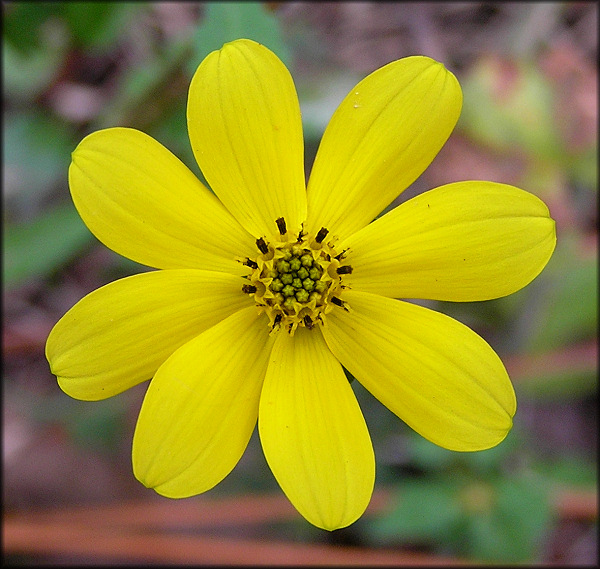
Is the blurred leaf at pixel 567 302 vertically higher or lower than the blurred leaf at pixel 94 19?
lower

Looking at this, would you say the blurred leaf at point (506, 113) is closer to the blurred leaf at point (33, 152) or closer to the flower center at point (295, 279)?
the blurred leaf at point (33, 152)

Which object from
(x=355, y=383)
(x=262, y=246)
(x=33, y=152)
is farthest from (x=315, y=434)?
(x=33, y=152)

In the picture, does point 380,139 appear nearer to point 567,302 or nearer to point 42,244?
point 42,244

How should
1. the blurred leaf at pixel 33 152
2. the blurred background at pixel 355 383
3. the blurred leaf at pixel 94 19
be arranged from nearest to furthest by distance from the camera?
the blurred leaf at pixel 94 19 → the blurred background at pixel 355 383 → the blurred leaf at pixel 33 152

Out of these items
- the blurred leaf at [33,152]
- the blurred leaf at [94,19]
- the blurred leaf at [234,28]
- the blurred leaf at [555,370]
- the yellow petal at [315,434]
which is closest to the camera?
the yellow petal at [315,434]

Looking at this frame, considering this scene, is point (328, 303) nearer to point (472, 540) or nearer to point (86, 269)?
point (472, 540)

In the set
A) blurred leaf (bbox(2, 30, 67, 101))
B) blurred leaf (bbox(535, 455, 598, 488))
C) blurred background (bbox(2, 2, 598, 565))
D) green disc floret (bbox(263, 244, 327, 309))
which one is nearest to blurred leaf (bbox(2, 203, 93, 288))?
blurred background (bbox(2, 2, 598, 565))

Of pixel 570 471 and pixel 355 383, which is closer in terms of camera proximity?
pixel 355 383

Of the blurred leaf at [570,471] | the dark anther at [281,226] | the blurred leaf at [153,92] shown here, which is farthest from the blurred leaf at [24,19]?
the blurred leaf at [570,471]

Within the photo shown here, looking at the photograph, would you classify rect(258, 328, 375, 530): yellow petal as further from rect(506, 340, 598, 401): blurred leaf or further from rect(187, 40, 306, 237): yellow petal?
rect(506, 340, 598, 401): blurred leaf
